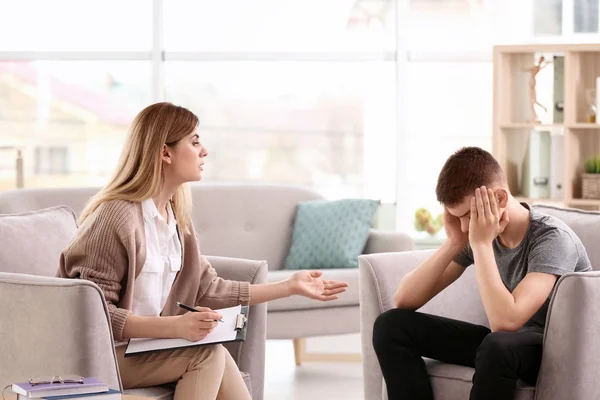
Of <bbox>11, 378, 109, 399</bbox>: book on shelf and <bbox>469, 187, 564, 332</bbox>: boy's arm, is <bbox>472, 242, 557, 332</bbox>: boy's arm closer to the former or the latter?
<bbox>469, 187, 564, 332</bbox>: boy's arm

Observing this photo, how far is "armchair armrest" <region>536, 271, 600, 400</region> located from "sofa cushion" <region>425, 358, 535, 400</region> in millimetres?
229

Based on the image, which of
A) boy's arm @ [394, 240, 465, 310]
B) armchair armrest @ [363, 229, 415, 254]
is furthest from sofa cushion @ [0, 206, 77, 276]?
armchair armrest @ [363, 229, 415, 254]

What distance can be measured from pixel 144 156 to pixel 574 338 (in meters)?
1.14

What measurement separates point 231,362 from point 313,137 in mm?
3812

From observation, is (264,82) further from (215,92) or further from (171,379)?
(171,379)

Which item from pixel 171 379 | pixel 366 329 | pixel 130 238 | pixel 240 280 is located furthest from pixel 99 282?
pixel 366 329

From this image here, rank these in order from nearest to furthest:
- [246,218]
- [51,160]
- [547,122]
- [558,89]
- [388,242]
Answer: [388,242] < [246,218] < [558,89] < [547,122] < [51,160]

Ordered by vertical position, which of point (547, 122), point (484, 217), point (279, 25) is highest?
point (279, 25)

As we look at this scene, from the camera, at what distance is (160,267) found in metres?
2.55

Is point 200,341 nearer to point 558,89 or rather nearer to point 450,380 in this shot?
point 450,380

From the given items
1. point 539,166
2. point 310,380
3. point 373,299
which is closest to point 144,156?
point 373,299

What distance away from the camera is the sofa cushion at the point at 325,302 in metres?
4.20

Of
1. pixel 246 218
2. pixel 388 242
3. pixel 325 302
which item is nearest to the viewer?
pixel 325 302

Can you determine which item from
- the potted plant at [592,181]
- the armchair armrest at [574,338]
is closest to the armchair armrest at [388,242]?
the potted plant at [592,181]
